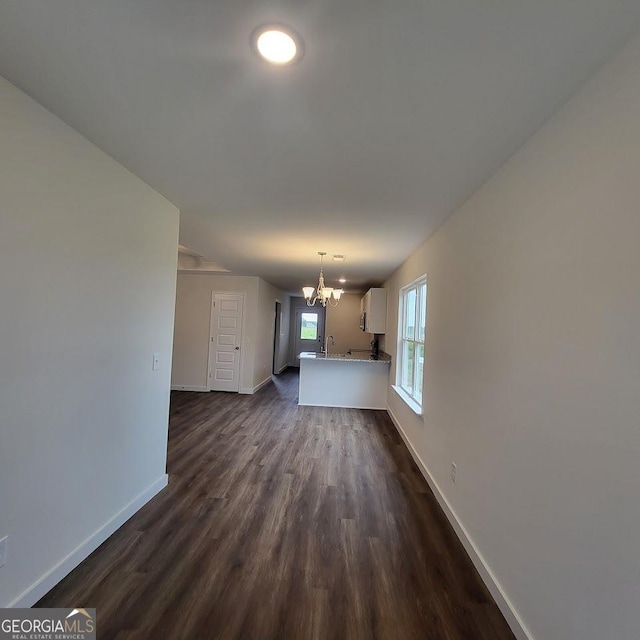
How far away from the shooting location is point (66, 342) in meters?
1.70

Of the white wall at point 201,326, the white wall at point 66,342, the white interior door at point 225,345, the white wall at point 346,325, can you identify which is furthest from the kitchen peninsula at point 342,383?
the white wall at point 66,342

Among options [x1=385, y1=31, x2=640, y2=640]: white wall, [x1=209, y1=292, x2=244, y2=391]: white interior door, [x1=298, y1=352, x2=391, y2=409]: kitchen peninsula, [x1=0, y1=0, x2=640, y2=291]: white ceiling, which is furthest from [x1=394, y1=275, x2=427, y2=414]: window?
[x1=209, y1=292, x2=244, y2=391]: white interior door

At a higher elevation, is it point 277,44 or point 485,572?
point 277,44

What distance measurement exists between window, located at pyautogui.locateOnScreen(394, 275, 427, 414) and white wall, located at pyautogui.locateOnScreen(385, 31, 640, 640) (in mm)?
1673

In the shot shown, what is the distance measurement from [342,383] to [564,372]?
4.68 m

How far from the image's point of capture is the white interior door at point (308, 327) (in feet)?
35.4

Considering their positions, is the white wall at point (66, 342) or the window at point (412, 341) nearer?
the white wall at point (66, 342)

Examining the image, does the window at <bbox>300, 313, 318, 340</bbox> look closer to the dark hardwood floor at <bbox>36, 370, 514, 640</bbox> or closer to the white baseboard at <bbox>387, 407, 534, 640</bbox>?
the dark hardwood floor at <bbox>36, 370, 514, 640</bbox>

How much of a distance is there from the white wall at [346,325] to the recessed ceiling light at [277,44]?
8.04m

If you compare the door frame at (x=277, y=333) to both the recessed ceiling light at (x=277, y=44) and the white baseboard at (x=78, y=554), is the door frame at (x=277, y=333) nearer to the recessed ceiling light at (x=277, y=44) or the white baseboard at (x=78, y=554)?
the white baseboard at (x=78, y=554)

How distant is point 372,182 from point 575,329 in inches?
56.0

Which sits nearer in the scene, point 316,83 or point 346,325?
point 316,83

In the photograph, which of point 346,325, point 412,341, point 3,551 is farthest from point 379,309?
point 3,551

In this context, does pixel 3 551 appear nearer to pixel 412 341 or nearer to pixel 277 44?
pixel 277 44
